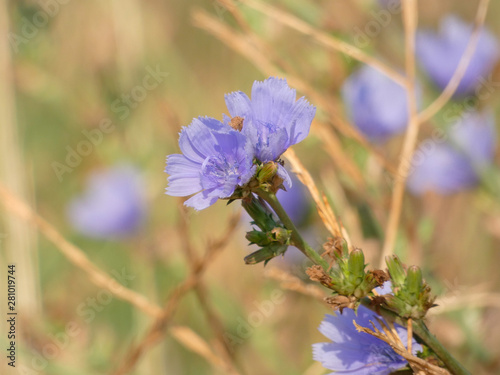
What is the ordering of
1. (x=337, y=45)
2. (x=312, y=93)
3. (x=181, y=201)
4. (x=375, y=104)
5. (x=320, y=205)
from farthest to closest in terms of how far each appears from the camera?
(x=375, y=104) < (x=181, y=201) < (x=312, y=93) < (x=337, y=45) < (x=320, y=205)

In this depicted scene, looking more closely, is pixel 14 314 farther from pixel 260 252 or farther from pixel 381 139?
pixel 260 252

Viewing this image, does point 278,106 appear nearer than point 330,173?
Yes

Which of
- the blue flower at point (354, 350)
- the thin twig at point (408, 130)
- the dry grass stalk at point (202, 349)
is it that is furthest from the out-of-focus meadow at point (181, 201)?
the blue flower at point (354, 350)

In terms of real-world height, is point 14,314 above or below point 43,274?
below

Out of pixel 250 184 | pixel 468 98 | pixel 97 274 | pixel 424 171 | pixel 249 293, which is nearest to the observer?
pixel 250 184

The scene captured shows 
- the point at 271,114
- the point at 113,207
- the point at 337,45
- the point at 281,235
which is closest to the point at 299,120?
the point at 271,114

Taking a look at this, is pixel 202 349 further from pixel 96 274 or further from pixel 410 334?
pixel 410 334

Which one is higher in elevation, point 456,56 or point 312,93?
point 456,56

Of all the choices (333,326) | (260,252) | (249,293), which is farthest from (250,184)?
(249,293)
